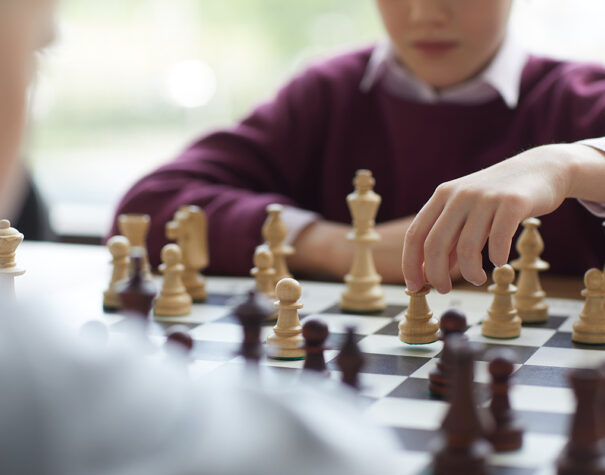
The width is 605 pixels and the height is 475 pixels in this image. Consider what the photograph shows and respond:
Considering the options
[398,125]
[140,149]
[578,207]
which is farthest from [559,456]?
[140,149]

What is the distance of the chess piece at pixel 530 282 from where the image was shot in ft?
4.46

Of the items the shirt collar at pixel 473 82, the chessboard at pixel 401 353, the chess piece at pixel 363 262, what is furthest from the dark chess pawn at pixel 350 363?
the shirt collar at pixel 473 82

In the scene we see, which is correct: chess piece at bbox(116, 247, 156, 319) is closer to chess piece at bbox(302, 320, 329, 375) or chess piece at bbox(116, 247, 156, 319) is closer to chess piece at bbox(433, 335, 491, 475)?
chess piece at bbox(302, 320, 329, 375)

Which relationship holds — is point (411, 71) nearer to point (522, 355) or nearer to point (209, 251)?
point (209, 251)

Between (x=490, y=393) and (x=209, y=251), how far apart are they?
993mm

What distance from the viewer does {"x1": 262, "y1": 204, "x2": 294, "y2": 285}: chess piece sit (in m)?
1.56

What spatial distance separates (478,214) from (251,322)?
320 millimetres

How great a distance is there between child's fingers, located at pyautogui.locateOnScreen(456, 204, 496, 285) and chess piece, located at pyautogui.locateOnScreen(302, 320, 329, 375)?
21 centimetres

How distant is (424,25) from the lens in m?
1.76

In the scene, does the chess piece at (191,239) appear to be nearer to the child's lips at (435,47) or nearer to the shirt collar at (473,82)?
the child's lips at (435,47)

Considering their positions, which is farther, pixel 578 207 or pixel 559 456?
pixel 578 207

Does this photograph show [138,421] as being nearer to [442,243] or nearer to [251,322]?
[251,322]

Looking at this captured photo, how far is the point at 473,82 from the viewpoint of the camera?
1.97 meters

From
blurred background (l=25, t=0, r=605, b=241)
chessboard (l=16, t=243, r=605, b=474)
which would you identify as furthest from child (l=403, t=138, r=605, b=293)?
blurred background (l=25, t=0, r=605, b=241)
